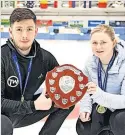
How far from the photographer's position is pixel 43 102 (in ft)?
4.74

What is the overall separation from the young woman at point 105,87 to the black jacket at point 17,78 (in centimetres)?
21

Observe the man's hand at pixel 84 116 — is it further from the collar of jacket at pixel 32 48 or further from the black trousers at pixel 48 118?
the collar of jacket at pixel 32 48

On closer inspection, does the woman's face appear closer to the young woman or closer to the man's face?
the young woman

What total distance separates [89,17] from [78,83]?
3910 mm

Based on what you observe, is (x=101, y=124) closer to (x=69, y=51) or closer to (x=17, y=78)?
(x=17, y=78)

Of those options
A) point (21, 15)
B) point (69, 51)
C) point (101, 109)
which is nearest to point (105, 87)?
point (101, 109)

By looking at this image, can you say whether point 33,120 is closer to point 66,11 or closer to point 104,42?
point 104,42

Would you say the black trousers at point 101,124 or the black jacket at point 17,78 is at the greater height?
the black jacket at point 17,78

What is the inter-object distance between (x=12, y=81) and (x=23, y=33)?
0.22m

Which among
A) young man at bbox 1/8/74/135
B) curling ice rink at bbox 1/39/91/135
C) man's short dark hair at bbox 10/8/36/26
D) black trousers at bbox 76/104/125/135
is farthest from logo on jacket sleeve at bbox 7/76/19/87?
curling ice rink at bbox 1/39/91/135

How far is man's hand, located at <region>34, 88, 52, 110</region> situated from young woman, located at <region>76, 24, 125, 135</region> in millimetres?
189

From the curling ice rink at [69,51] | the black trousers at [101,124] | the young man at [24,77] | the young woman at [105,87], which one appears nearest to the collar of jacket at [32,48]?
the young man at [24,77]

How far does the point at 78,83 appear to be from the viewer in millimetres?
1429

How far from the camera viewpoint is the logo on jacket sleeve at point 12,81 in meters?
1.50
